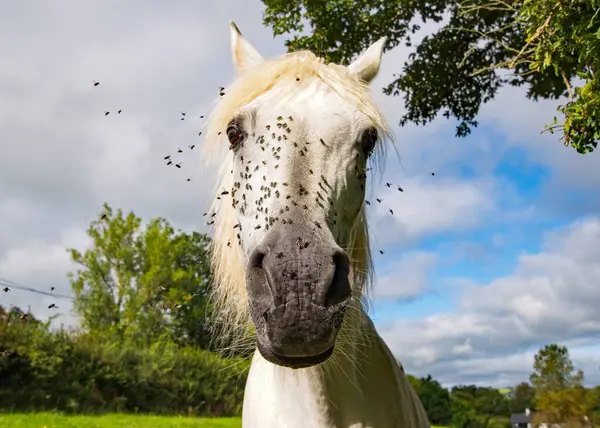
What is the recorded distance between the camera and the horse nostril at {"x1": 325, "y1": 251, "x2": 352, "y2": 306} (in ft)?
7.23

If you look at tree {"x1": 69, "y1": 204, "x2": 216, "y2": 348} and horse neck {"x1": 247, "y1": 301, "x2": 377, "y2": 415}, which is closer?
horse neck {"x1": 247, "y1": 301, "x2": 377, "y2": 415}

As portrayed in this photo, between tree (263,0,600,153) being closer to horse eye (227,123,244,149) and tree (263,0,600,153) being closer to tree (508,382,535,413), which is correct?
horse eye (227,123,244,149)

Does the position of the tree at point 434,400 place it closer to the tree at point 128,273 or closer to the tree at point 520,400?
the tree at point 128,273

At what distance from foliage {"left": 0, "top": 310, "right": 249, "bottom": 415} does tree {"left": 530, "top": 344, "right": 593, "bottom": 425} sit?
69.1 feet

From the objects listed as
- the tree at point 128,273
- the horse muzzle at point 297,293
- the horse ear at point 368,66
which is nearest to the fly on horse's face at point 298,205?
the horse muzzle at point 297,293

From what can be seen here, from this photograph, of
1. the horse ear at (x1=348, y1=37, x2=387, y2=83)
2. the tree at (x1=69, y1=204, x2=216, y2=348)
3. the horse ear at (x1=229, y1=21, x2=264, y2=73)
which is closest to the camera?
the horse ear at (x1=348, y1=37, x2=387, y2=83)

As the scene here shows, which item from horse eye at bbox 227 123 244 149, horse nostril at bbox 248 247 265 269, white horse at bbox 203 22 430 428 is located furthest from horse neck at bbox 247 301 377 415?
horse eye at bbox 227 123 244 149

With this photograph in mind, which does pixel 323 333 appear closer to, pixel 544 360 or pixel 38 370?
pixel 38 370

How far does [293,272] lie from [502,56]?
434 inches

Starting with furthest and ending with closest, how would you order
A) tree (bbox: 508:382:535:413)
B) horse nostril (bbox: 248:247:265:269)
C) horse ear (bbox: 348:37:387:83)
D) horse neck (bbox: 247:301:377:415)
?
tree (bbox: 508:382:535:413)
horse ear (bbox: 348:37:387:83)
horse neck (bbox: 247:301:377:415)
horse nostril (bbox: 248:247:265:269)

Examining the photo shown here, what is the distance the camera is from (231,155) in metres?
3.16

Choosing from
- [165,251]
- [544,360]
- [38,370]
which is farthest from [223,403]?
[544,360]

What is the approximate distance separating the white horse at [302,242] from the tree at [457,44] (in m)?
2.50

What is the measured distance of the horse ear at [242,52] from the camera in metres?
3.49
